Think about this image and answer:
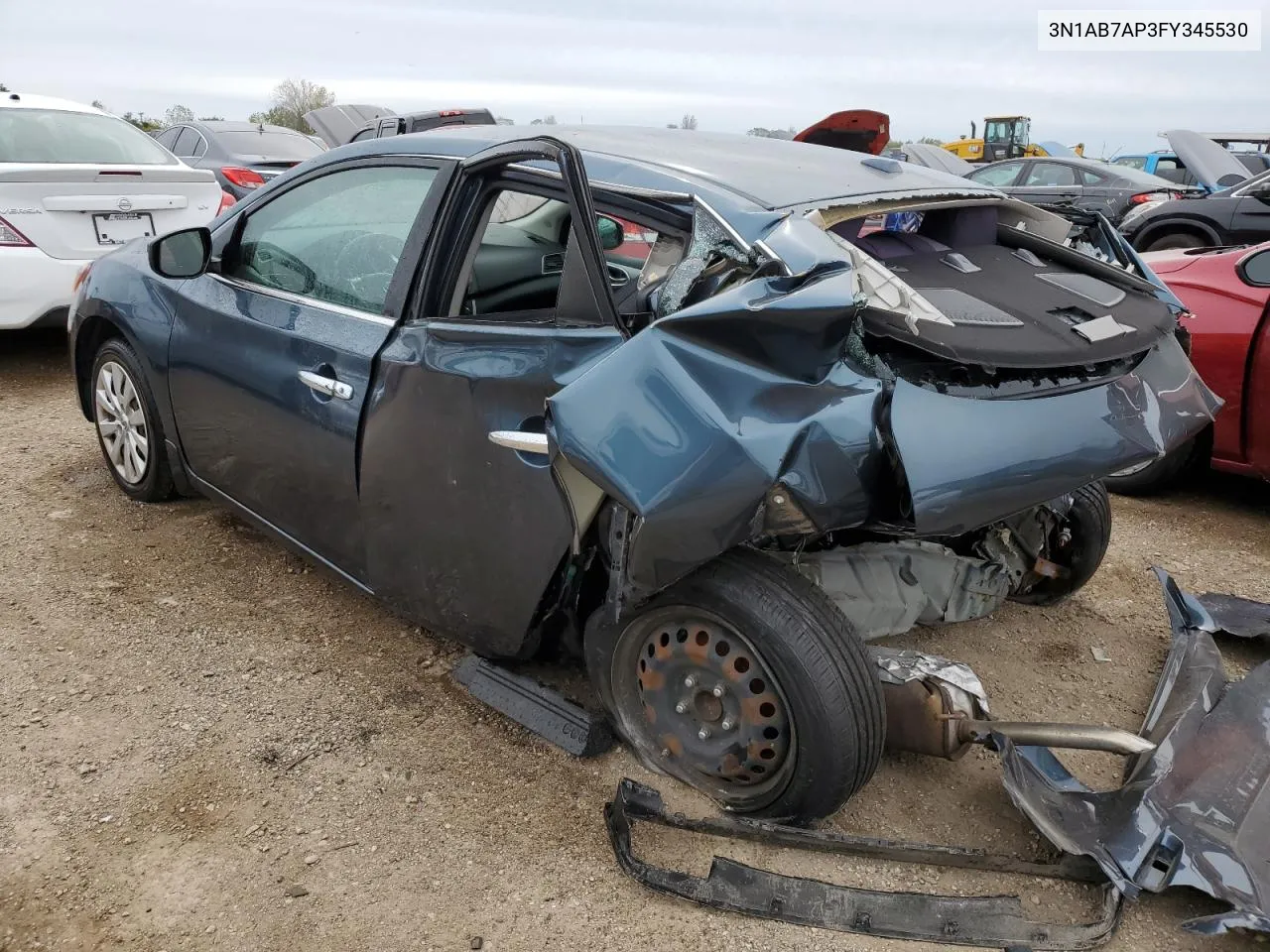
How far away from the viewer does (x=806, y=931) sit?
7.02ft

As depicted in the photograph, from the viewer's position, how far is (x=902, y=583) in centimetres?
288

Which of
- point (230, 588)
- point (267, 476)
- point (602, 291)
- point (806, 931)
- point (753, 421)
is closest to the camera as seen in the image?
point (753, 421)

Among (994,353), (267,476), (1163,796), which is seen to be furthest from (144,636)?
(1163,796)

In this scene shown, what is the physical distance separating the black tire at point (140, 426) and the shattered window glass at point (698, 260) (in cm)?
241

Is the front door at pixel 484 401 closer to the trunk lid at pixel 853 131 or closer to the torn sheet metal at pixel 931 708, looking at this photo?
the torn sheet metal at pixel 931 708

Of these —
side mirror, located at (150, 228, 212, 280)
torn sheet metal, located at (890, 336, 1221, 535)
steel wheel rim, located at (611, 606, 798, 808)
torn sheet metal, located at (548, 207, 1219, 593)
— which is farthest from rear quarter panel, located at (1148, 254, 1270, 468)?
side mirror, located at (150, 228, 212, 280)

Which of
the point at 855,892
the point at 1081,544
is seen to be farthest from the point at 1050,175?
the point at 855,892

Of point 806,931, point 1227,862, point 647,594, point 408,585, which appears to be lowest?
point 806,931

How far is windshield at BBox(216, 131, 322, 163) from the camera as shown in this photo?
10047 mm

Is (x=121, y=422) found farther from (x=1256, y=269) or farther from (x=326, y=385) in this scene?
(x=1256, y=269)

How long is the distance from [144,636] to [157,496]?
3.40 feet

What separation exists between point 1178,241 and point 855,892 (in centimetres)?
973

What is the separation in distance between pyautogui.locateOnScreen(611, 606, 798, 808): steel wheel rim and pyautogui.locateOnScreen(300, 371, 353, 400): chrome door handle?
106 cm

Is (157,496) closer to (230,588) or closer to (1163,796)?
(230,588)
